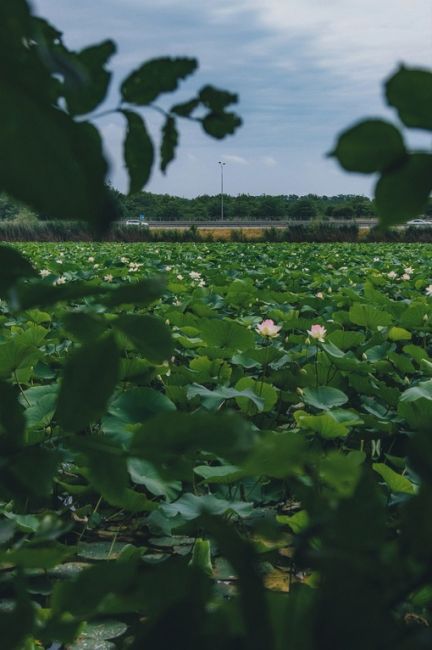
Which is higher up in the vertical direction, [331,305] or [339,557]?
[339,557]

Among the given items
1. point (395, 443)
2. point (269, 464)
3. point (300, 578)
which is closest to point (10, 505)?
point (300, 578)

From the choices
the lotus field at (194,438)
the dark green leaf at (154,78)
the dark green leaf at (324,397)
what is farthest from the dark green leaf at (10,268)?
the dark green leaf at (324,397)

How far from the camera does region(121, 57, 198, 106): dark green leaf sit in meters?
0.47

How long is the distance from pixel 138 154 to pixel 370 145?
0.20 metres

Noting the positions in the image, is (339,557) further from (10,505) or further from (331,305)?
(331,305)

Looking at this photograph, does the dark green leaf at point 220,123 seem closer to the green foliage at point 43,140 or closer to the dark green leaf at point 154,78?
the dark green leaf at point 154,78

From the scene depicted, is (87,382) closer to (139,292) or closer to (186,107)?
(139,292)

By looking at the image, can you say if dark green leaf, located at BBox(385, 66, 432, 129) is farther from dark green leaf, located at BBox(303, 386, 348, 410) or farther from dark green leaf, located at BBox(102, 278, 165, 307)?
dark green leaf, located at BBox(303, 386, 348, 410)

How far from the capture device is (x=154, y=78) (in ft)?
1.57

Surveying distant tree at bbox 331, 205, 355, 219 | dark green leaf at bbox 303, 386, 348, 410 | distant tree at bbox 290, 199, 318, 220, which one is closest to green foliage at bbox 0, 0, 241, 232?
dark green leaf at bbox 303, 386, 348, 410

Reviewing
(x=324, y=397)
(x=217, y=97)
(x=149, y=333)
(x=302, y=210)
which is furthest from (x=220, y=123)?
(x=302, y=210)

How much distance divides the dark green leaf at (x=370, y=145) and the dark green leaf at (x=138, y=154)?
7.3 inches

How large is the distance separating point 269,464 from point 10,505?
1.35 meters

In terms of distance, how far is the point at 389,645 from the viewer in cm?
29
